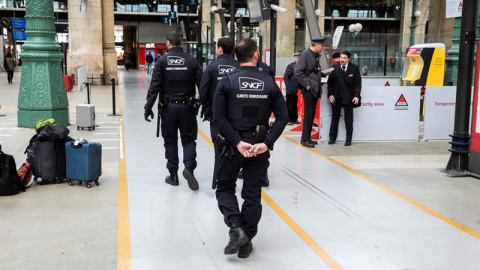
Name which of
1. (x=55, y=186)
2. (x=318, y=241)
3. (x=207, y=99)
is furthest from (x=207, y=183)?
(x=318, y=241)

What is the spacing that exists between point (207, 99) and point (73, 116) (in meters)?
9.86

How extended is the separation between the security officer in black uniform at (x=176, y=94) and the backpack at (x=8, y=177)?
1826mm

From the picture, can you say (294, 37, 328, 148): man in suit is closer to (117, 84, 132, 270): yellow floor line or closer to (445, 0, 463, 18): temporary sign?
(445, 0, 463, 18): temporary sign

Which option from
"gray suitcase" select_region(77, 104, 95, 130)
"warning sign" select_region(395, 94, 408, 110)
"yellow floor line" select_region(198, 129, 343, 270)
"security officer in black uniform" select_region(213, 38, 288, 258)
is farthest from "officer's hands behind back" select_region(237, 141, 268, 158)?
"gray suitcase" select_region(77, 104, 95, 130)

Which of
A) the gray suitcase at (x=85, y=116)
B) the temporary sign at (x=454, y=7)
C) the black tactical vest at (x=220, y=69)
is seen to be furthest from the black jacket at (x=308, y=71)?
the gray suitcase at (x=85, y=116)

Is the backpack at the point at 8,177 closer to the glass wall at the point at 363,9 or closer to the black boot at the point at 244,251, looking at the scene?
the black boot at the point at 244,251

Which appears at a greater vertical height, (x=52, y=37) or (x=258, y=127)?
(x=52, y=37)

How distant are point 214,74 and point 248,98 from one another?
84.9 inches

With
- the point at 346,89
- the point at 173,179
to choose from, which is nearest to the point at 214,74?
the point at 173,179

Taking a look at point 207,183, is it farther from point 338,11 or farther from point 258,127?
point 338,11

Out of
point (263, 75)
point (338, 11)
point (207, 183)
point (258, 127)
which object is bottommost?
point (207, 183)

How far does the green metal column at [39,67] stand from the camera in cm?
1262

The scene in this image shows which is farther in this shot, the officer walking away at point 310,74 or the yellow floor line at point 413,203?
the officer walking away at point 310,74

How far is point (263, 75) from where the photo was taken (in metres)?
4.84
